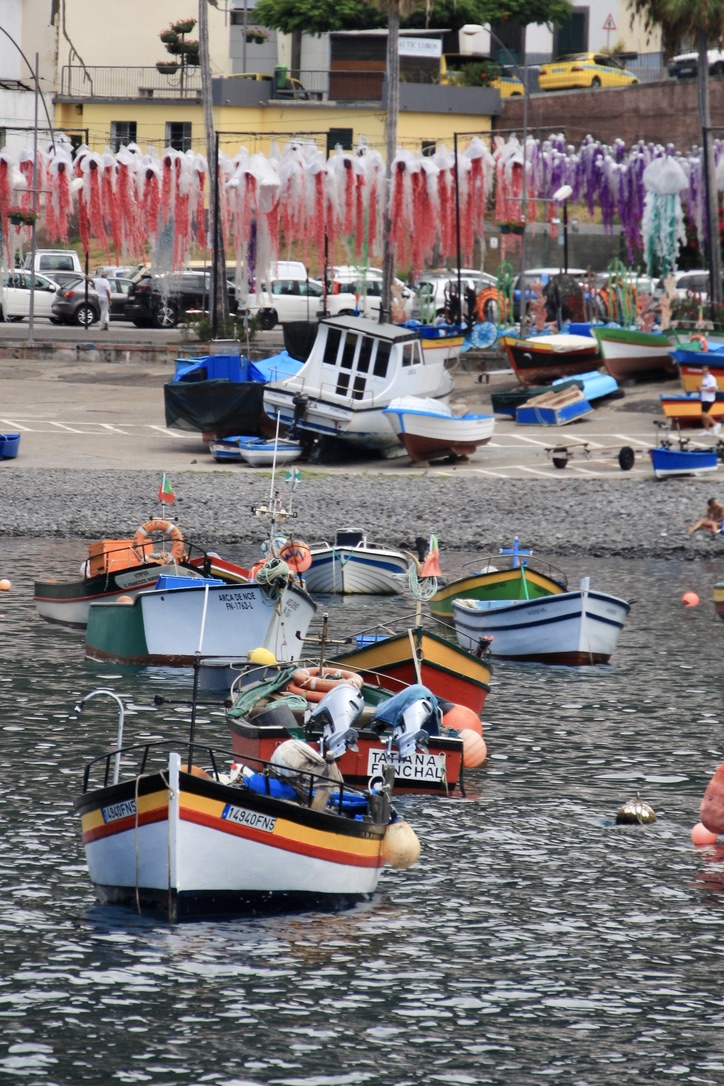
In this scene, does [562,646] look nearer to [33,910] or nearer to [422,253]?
[33,910]

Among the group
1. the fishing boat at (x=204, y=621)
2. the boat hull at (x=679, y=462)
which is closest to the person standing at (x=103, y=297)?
the boat hull at (x=679, y=462)

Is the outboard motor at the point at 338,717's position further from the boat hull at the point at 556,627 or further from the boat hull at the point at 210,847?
the boat hull at the point at 556,627

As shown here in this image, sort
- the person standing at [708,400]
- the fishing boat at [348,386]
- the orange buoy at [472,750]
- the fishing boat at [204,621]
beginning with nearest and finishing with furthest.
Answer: the orange buoy at [472,750]
the fishing boat at [204,621]
the fishing boat at [348,386]
the person standing at [708,400]

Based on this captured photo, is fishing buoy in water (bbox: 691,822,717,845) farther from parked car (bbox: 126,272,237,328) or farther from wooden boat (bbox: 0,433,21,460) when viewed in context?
parked car (bbox: 126,272,237,328)

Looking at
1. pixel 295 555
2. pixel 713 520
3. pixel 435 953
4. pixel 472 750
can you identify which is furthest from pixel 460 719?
pixel 713 520

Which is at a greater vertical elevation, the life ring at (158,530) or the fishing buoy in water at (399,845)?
the life ring at (158,530)

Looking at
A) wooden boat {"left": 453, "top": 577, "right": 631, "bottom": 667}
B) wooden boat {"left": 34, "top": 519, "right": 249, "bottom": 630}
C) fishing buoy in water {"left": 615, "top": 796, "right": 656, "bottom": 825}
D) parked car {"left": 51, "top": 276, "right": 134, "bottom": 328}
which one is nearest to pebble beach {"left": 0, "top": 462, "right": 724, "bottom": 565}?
wooden boat {"left": 34, "top": 519, "right": 249, "bottom": 630}

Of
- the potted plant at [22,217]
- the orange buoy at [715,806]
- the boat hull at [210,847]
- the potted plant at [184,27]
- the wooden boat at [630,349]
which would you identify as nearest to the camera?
the boat hull at [210,847]

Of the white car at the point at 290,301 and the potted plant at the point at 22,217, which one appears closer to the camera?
the potted plant at the point at 22,217

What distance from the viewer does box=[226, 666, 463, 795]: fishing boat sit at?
18.5 m

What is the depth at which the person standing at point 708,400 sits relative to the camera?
42688 mm

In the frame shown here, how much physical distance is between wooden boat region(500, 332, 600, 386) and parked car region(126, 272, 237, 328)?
14193 mm

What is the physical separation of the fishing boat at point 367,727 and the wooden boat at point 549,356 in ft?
97.1

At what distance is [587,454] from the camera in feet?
138
